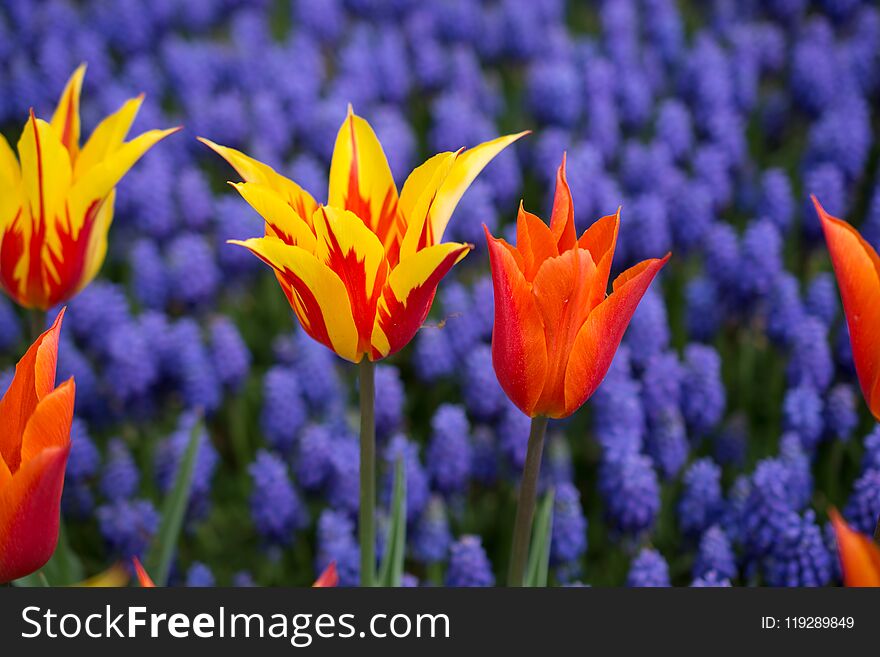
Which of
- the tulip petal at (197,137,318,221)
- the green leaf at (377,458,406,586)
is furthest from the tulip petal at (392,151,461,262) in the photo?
the green leaf at (377,458,406,586)

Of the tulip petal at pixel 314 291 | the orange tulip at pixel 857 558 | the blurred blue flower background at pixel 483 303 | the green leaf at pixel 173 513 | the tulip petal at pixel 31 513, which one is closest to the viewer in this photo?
the orange tulip at pixel 857 558

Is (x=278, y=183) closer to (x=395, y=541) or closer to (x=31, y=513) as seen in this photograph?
(x=31, y=513)

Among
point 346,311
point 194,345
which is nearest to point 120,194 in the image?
point 194,345

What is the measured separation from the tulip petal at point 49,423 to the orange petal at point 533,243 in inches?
14.9

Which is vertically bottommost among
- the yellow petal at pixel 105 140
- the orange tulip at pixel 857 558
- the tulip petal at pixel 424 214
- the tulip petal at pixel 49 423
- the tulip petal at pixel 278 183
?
the orange tulip at pixel 857 558

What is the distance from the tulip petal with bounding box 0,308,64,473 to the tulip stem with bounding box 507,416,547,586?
1.36 ft

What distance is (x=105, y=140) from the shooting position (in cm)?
121

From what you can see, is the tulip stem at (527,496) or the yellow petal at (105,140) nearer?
the tulip stem at (527,496)

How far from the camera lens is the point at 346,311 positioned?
946mm

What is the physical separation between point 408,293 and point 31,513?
13.8 inches

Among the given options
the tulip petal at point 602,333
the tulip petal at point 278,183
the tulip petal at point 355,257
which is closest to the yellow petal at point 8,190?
the tulip petal at point 278,183

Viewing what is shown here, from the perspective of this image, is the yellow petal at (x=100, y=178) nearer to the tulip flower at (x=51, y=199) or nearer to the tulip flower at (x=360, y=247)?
the tulip flower at (x=51, y=199)

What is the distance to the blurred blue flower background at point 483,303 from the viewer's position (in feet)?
5.53

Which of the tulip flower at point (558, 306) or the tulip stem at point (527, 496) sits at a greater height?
the tulip flower at point (558, 306)
